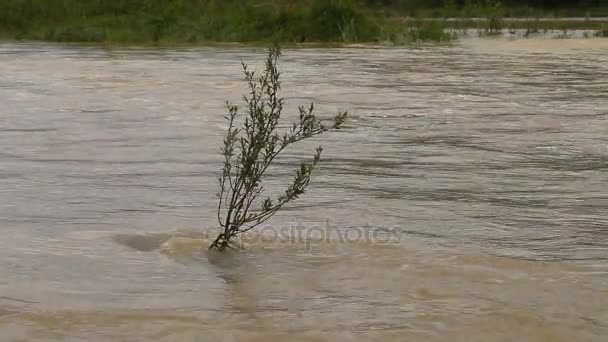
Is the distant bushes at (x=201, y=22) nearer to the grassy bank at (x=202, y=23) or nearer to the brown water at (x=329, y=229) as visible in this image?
the grassy bank at (x=202, y=23)

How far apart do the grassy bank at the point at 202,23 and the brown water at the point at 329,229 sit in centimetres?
1586

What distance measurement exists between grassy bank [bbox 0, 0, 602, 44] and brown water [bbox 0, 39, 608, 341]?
624 inches

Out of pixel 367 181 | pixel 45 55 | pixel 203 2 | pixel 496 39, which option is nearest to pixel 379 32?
pixel 496 39

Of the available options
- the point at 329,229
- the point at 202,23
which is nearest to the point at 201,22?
the point at 202,23

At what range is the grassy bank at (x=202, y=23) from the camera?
27.2 meters

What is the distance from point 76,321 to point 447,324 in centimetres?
123

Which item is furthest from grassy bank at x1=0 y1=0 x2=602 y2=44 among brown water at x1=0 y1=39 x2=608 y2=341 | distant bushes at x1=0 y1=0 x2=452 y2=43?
brown water at x1=0 y1=39 x2=608 y2=341

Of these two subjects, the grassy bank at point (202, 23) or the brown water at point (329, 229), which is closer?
the brown water at point (329, 229)

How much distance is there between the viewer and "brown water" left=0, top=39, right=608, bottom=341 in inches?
153

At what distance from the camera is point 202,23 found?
2808 cm

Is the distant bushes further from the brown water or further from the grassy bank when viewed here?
the brown water

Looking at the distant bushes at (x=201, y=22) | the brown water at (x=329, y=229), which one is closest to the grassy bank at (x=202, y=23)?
the distant bushes at (x=201, y=22)

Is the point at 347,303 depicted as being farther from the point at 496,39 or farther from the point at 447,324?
the point at 496,39

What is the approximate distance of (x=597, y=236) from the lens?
17.1 feet
